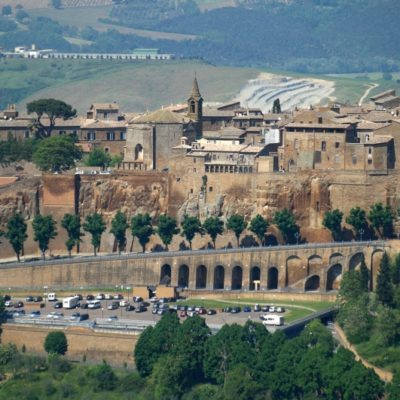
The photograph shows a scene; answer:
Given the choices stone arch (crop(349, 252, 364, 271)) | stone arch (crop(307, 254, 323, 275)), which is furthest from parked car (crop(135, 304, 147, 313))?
stone arch (crop(349, 252, 364, 271))

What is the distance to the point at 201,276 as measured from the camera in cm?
10094

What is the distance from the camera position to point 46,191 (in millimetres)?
108500

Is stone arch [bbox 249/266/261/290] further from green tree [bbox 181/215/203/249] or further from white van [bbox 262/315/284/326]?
white van [bbox 262/315/284/326]

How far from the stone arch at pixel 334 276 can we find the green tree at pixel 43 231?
15010 millimetres

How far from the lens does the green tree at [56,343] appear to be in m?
90.0

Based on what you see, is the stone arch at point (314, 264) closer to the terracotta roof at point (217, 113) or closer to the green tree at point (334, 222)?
the green tree at point (334, 222)

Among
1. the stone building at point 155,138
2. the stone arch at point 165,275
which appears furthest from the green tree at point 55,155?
the stone arch at point 165,275

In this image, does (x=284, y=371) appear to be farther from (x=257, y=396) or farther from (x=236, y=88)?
(x=236, y=88)

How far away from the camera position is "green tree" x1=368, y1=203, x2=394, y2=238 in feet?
327

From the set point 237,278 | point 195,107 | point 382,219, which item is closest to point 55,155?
point 195,107

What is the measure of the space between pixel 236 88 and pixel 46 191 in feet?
234

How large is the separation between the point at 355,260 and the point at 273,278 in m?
4.26

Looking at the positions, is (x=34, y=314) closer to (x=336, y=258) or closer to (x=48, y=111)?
(x=336, y=258)

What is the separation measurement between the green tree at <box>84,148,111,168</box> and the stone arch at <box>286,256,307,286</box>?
1840 centimetres
